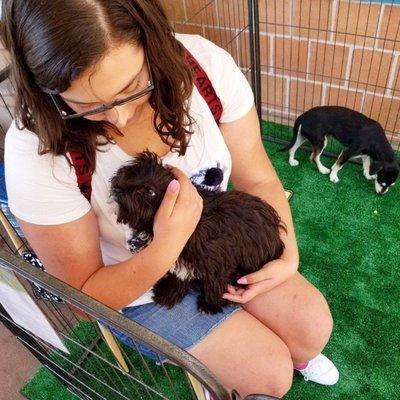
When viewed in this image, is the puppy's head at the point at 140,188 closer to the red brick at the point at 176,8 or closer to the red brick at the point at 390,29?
the red brick at the point at 390,29

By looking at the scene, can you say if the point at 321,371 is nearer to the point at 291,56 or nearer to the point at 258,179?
the point at 258,179

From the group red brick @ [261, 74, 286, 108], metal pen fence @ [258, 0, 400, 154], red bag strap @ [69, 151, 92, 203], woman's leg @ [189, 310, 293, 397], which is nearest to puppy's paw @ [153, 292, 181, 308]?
woman's leg @ [189, 310, 293, 397]

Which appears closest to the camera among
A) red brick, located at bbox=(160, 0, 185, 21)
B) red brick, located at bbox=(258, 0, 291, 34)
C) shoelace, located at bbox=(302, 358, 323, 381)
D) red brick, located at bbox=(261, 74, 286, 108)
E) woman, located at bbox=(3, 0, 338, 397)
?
woman, located at bbox=(3, 0, 338, 397)

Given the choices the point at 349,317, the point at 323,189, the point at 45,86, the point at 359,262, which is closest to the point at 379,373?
the point at 349,317

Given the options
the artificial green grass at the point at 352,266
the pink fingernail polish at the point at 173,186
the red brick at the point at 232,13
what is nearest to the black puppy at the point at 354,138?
the artificial green grass at the point at 352,266

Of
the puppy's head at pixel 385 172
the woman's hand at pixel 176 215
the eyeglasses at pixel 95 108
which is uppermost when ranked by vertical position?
the eyeglasses at pixel 95 108

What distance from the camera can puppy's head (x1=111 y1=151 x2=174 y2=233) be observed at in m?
0.93

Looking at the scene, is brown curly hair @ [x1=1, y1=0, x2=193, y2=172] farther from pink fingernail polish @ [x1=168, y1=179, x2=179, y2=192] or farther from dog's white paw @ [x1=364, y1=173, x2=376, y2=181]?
dog's white paw @ [x1=364, y1=173, x2=376, y2=181]

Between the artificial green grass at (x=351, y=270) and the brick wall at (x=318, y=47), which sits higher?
the brick wall at (x=318, y=47)

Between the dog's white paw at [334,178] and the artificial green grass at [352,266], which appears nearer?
the artificial green grass at [352,266]

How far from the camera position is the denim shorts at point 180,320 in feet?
3.49

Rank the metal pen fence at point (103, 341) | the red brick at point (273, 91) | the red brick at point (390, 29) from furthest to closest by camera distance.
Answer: the red brick at point (273, 91)
the red brick at point (390, 29)
the metal pen fence at point (103, 341)

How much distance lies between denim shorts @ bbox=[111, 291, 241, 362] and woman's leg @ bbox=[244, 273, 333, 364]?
88mm

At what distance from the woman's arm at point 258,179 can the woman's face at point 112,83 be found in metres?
0.41
